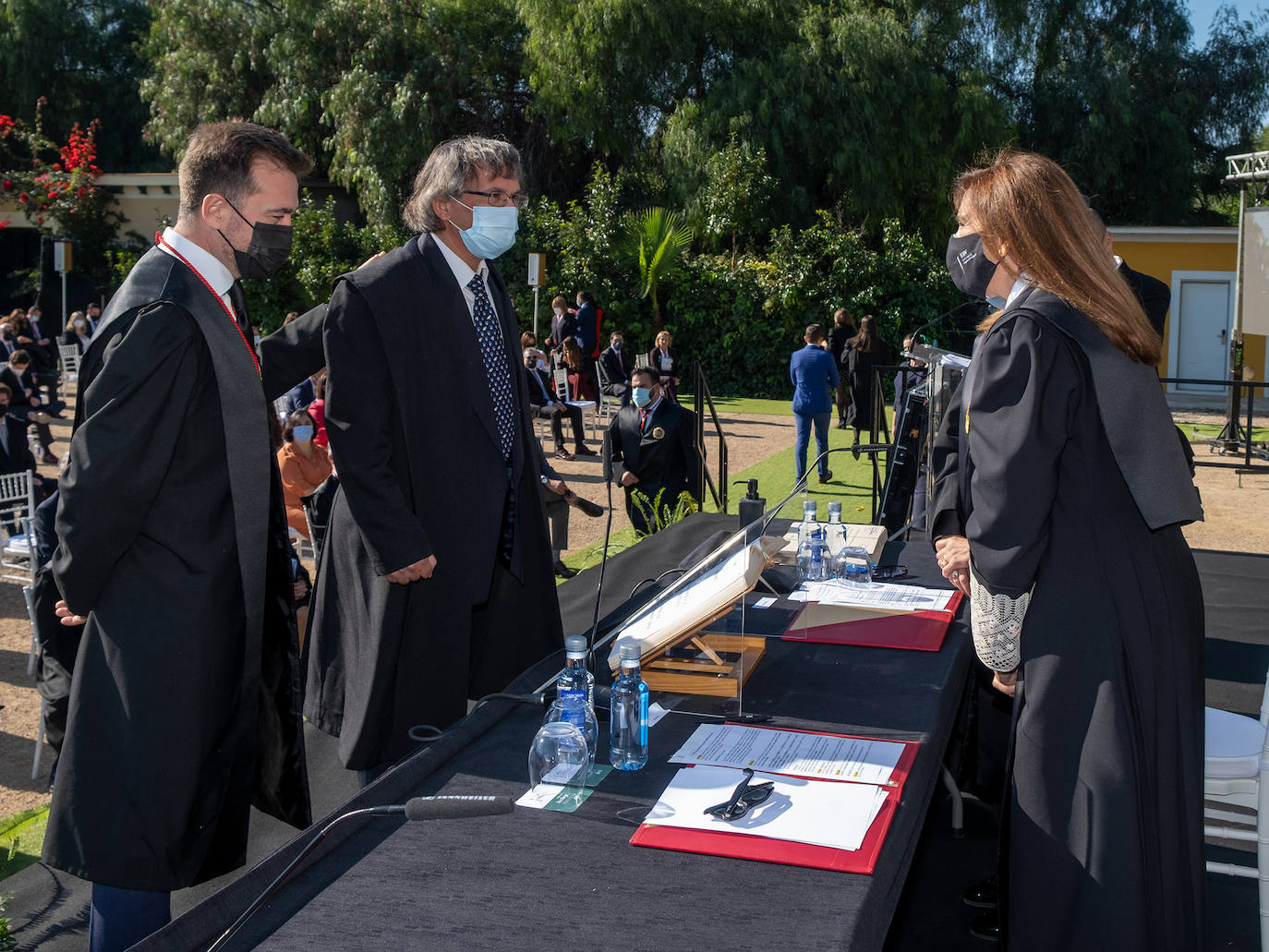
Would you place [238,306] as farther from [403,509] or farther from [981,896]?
[981,896]

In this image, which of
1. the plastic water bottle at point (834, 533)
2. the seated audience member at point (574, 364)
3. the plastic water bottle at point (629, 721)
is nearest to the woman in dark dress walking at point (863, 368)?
the seated audience member at point (574, 364)

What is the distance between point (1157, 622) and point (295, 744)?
190cm

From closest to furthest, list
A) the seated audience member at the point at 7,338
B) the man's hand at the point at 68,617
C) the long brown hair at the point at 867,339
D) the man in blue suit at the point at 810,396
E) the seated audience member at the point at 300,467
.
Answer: the man's hand at the point at 68,617 < the seated audience member at the point at 300,467 < the man in blue suit at the point at 810,396 < the long brown hair at the point at 867,339 < the seated audience member at the point at 7,338

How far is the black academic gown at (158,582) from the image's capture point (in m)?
2.19

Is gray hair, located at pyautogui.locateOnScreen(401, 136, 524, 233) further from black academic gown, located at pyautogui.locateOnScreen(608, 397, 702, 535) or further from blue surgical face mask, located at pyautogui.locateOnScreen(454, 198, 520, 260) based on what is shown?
black academic gown, located at pyautogui.locateOnScreen(608, 397, 702, 535)

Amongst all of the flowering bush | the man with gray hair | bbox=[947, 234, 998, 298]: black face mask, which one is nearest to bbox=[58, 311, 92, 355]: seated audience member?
the flowering bush

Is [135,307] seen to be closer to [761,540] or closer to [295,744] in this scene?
[295,744]

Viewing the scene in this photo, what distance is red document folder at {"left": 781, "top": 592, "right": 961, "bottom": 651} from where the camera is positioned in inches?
108

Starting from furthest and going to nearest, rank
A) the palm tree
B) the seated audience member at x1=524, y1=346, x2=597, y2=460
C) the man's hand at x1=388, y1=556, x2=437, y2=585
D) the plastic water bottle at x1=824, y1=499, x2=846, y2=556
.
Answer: the palm tree, the seated audience member at x1=524, y1=346, x2=597, y2=460, the plastic water bottle at x1=824, y1=499, x2=846, y2=556, the man's hand at x1=388, y1=556, x2=437, y2=585

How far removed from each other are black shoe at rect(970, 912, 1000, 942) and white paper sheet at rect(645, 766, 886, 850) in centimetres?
132

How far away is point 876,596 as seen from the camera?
3119 mm

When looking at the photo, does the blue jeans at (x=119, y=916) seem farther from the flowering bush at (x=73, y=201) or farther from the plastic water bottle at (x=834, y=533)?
the flowering bush at (x=73, y=201)

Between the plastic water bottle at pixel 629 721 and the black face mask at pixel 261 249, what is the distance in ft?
4.06

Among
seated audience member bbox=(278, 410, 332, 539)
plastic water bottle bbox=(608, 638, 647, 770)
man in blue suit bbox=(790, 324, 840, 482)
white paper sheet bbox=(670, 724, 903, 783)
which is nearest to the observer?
white paper sheet bbox=(670, 724, 903, 783)
